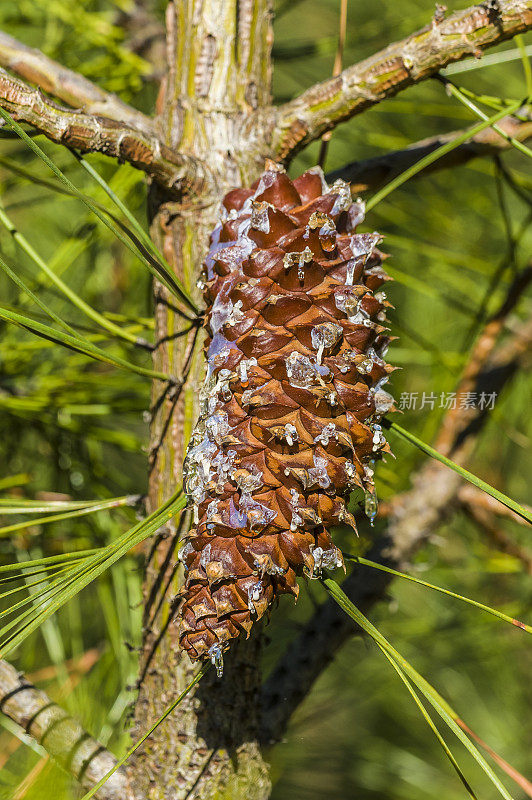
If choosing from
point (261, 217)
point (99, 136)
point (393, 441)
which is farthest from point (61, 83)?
point (393, 441)

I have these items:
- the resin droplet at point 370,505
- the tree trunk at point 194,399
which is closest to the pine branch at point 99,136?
the tree trunk at point 194,399

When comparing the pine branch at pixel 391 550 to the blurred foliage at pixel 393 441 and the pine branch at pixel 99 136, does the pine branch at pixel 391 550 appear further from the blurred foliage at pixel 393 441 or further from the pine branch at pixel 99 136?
the pine branch at pixel 99 136

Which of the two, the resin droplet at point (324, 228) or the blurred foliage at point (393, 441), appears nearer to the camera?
the resin droplet at point (324, 228)

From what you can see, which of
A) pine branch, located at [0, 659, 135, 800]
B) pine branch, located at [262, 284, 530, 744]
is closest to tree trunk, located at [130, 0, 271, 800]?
pine branch, located at [0, 659, 135, 800]

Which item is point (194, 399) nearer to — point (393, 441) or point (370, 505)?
point (370, 505)

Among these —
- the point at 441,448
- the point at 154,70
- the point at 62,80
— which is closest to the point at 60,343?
the point at 62,80
